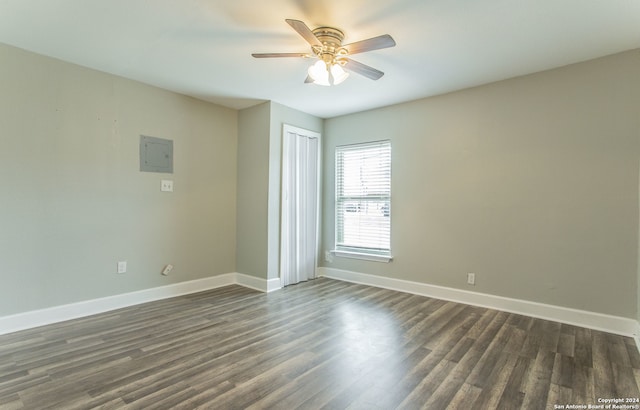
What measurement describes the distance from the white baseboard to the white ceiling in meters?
2.37

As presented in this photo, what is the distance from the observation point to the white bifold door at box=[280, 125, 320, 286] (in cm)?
446

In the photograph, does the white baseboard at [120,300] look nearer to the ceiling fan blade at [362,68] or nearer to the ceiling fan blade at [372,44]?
the ceiling fan blade at [362,68]

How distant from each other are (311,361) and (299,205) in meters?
2.61

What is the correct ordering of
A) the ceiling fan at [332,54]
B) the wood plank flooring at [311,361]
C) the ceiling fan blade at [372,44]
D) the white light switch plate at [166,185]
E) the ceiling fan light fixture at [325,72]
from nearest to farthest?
the wood plank flooring at [311,361], the ceiling fan blade at [372,44], the ceiling fan at [332,54], the ceiling fan light fixture at [325,72], the white light switch plate at [166,185]

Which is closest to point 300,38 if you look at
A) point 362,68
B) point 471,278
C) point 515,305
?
point 362,68

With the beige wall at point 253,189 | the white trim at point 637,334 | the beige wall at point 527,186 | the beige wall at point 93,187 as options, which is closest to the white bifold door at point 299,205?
the beige wall at point 253,189

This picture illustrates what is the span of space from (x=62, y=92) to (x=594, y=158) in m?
5.04

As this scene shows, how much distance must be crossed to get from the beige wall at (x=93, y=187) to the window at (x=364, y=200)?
5.87 feet

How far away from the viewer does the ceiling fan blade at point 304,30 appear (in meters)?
2.02

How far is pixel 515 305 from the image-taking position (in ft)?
11.2

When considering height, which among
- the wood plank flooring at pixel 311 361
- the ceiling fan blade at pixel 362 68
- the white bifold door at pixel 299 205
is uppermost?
the ceiling fan blade at pixel 362 68

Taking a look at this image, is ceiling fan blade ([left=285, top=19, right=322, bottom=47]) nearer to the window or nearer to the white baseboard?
the window

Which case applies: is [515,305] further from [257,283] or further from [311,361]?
[257,283]

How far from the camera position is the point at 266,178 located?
427cm
